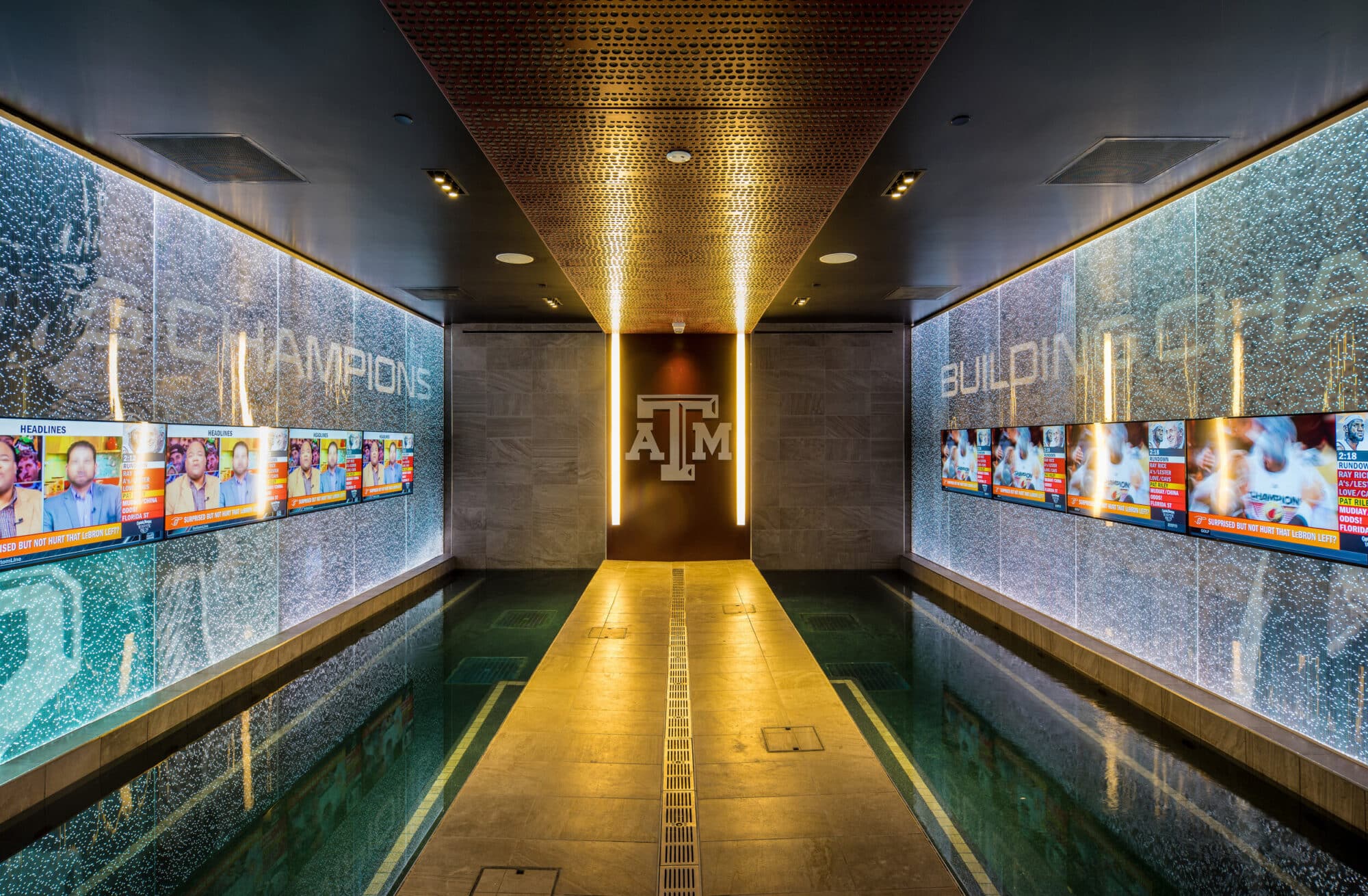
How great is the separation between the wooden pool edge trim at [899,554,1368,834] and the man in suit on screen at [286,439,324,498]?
22.3ft

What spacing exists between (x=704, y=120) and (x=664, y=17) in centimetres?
73

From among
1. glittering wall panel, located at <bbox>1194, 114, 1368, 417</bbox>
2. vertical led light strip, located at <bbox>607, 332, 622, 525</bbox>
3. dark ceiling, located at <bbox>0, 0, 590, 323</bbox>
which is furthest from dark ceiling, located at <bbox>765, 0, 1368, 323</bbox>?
vertical led light strip, located at <bbox>607, 332, 622, 525</bbox>

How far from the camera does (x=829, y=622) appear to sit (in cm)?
636

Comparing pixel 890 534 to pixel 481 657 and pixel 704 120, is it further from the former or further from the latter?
pixel 704 120

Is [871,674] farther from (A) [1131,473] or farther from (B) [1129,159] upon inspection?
(B) [1129,159]

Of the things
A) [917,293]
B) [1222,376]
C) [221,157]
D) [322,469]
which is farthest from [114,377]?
[917,293]

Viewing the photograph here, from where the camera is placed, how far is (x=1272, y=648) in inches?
141

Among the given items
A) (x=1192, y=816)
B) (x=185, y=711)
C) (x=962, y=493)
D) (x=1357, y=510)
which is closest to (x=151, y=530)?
(x=185, y=711)

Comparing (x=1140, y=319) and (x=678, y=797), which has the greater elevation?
(x=1140, y=319)

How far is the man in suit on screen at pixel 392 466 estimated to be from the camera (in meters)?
7.38

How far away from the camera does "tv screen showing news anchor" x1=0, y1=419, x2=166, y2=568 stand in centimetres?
323

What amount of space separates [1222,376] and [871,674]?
3.11 meters

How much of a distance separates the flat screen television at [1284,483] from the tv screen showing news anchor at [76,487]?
6.75 meters

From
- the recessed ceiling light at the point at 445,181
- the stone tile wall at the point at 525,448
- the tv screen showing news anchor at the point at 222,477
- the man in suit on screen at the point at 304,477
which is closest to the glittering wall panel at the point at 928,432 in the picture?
the stone tile wall at the point at 525,448
